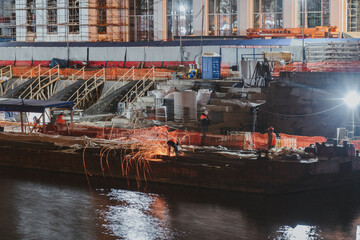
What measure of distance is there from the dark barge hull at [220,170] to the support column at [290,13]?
2878 centimetres

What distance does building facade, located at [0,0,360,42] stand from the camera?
164ft

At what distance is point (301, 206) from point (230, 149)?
13.9ft

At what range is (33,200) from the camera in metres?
22.9

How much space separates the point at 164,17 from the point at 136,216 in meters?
36.5

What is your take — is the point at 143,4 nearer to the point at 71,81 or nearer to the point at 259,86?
the point at 71,81

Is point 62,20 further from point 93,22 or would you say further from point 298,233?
point 298,233

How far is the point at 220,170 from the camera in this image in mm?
23219

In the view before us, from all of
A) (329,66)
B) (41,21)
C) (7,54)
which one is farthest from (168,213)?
(41,21)

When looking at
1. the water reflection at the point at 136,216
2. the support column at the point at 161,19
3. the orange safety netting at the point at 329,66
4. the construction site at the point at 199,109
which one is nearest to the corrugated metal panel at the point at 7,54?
the construction site at the point at 199,109

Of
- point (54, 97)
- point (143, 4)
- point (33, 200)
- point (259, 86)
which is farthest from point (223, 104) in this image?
point (143, 4)

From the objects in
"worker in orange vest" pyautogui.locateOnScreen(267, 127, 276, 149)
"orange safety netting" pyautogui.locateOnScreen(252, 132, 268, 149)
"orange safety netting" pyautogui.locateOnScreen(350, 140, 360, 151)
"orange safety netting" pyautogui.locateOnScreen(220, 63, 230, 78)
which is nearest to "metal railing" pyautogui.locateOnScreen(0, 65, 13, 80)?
"orange safety netting" pyautogui.locateOnScreen(220, 63, 230, 78)

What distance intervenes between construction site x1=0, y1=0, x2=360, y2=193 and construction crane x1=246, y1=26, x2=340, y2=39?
0.37 ft

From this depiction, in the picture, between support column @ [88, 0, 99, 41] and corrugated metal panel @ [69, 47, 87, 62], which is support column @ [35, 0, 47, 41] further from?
corrugated metal panel @ [69, 47, 87, 62]

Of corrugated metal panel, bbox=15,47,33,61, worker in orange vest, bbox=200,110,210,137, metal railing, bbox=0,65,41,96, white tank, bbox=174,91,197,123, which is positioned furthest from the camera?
corrugated metal panel, bbox=15,47,33,61
